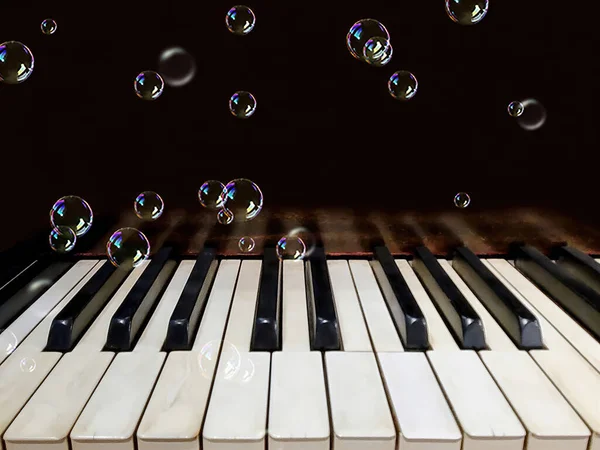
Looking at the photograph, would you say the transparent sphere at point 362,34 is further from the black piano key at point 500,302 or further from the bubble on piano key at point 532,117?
the black piano key at point 500,302

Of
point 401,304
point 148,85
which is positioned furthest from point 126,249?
point 401,304

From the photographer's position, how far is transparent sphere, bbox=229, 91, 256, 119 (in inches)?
47.7

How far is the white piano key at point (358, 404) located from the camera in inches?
29.4

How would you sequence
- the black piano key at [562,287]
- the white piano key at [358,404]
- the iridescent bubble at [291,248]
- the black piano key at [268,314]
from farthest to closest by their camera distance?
the iridescent bubble at [291,248] < the black piano key at [562,287] < the black piano key at [268,314] < the white piano key at [358,404]

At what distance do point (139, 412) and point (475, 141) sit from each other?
36.0 inches

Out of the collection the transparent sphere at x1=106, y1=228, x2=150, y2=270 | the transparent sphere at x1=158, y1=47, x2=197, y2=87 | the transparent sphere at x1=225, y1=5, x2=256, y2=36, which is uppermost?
the transparent sphere at x1=158, y1=47, x2=197, y2=87

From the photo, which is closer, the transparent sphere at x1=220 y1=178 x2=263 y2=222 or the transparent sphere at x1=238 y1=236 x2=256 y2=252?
the transparent sphere at x1=220 y1=178 x2=263 y2=222

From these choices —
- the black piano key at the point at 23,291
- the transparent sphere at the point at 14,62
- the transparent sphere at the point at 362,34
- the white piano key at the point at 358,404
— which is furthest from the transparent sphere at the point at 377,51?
the black piano key at the point at 23,291

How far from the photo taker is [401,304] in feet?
3.42

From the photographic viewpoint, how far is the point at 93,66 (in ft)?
4.03

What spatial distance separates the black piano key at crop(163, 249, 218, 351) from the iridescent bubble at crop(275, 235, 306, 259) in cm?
16

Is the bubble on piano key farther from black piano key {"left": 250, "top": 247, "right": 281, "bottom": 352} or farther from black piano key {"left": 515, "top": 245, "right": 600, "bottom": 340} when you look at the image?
black piano key {"left": 250, "top": 247, "right": 281, "bottom": 352}

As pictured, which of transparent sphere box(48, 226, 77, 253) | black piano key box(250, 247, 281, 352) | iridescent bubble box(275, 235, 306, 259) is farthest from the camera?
iridescent bubble box(275, 235, 306, 259)

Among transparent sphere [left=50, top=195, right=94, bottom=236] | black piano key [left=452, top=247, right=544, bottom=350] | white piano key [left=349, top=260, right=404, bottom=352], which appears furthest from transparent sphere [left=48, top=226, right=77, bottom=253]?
black piano key [left=452, top=247, right=544, bottom=350]
